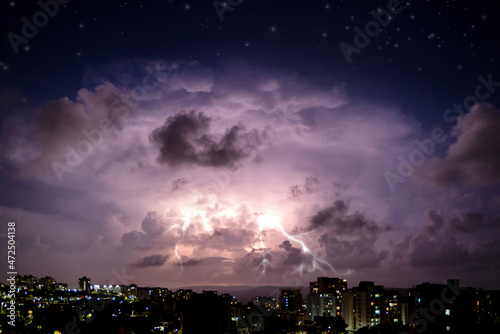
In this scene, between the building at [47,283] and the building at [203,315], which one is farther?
the building at [47,283]

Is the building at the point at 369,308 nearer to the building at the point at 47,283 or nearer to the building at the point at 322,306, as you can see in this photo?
the building at the point at 322,306

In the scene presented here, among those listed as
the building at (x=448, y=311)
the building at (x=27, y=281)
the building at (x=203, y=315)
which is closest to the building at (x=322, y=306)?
the building at (x=203, y=315)

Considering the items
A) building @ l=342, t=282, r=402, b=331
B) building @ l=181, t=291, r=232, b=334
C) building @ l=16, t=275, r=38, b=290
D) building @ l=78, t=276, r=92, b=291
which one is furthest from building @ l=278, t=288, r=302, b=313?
building @ l=78, t=276, r=92, b=291

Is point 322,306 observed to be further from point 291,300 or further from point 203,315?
point 203,315

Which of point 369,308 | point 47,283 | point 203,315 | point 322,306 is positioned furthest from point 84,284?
point 203,315

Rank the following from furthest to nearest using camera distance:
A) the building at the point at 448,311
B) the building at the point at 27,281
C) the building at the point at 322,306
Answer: the building at the point at 27,281 < the building at the point at 322,306 < the building at the point at 448,311

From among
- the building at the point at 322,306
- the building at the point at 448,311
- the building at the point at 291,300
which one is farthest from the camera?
the building at the point at 291,300

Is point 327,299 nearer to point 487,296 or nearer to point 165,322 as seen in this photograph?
point 487,296

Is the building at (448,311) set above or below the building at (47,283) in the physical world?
above

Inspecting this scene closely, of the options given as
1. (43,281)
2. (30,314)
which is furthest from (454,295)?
(43,281)

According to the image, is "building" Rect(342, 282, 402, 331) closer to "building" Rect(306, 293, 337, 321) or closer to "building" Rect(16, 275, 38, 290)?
"building" Rect(306, 293, 337, 321)

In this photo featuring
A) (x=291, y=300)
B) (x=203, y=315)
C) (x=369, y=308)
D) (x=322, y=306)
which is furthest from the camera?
(x=291, y=300)
